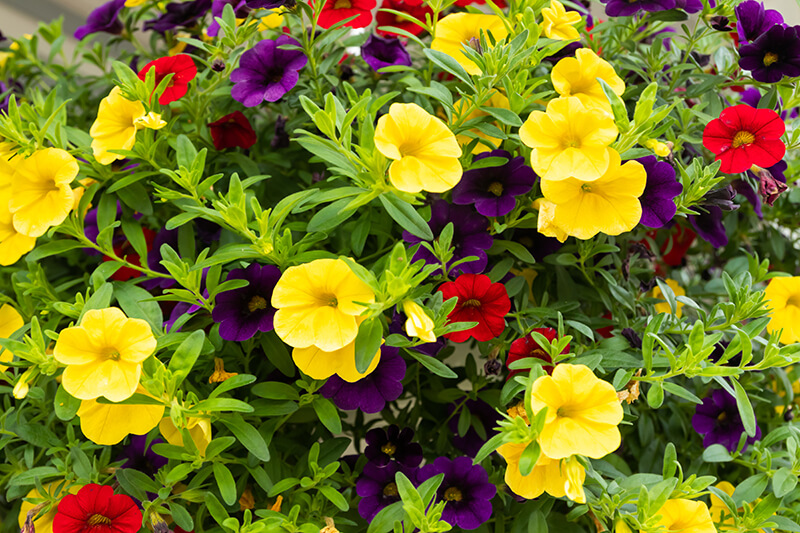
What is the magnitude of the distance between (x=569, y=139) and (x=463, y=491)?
41 cm

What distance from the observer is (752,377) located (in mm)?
851

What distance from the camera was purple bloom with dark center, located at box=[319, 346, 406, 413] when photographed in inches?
26.9

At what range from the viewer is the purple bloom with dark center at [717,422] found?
2.70 ft

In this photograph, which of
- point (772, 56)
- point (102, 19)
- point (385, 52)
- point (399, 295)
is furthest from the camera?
point (102, 19)

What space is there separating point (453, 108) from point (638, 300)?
1.22 feet

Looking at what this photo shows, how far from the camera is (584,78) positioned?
29.4 inches

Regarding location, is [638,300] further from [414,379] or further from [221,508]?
[221,508]

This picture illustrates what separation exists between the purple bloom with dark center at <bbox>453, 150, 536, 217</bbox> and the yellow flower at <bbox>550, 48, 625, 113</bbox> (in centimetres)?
10

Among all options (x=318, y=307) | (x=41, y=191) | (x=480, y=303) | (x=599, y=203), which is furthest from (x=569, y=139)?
(x=41, y=191)

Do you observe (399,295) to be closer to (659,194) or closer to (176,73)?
(659,194)

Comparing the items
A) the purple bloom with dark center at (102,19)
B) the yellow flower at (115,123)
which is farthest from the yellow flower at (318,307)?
the purple bloom with dark center at (102,19)

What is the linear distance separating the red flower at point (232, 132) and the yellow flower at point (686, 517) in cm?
69

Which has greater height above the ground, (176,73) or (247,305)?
(176,73)

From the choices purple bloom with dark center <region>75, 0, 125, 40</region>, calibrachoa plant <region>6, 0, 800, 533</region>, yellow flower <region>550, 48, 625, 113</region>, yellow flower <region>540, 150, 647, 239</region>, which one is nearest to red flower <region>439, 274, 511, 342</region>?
calibrachoa plant <region>6, 0, 800, 533</region>
